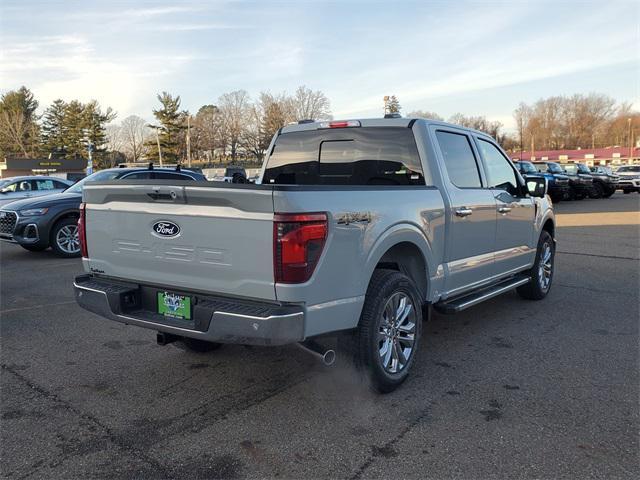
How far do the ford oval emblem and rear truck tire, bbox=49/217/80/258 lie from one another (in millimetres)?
7397

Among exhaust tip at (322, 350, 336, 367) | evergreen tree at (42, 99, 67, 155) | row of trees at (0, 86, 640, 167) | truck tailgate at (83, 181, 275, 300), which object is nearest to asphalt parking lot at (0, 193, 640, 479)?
exhaust tip at (322, 350, 336, 367)

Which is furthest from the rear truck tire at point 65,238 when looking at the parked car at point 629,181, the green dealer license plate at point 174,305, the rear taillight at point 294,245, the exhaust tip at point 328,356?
the parked car at point 629,181

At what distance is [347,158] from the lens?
5.10m

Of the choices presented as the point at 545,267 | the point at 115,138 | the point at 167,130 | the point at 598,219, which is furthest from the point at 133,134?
the point at 545,267

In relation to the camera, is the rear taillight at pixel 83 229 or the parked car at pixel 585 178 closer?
the rear taillight at pixel 83 229

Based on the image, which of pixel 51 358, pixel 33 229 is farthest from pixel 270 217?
pixel 33 229

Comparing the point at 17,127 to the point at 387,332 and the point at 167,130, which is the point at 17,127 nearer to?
the point at 167,130

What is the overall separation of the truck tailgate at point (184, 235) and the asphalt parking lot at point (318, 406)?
88 centimetres

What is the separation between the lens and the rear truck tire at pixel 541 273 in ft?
21.8

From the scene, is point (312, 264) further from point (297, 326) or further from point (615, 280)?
point (615, 280)

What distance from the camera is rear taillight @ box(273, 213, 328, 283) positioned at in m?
3.11

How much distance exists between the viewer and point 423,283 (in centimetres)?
447

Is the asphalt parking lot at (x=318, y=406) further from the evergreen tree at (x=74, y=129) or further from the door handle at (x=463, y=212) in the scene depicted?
the evergreen tree at (x=74, y=129)

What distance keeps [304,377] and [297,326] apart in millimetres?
1200
